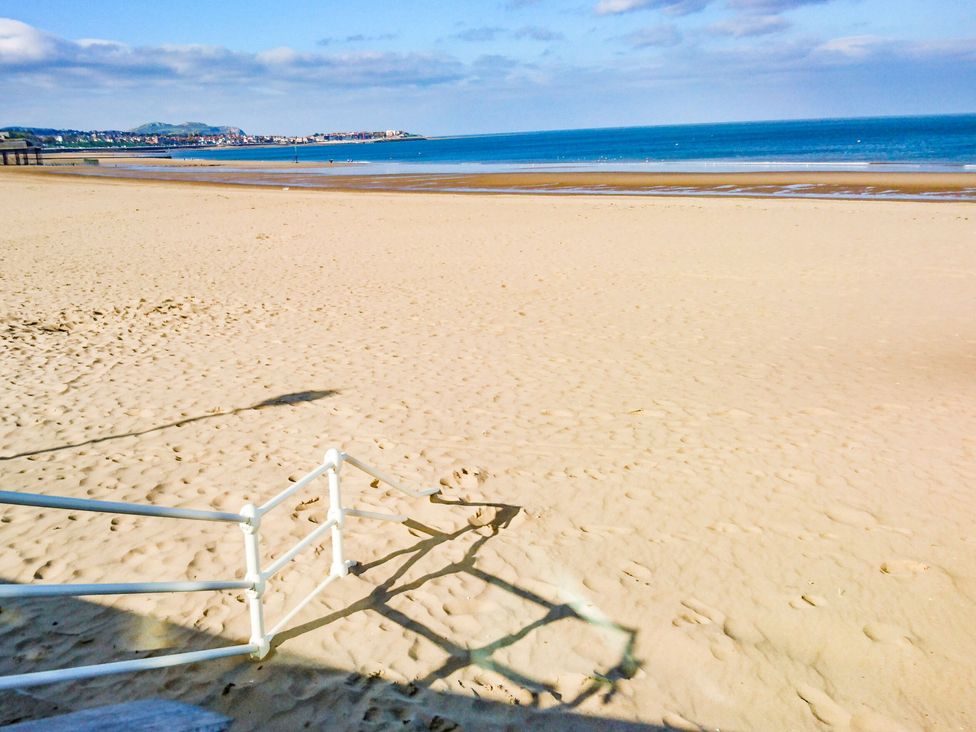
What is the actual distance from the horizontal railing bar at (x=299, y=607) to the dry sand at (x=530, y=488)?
7 cm

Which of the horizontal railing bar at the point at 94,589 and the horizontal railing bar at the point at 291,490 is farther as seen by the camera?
the horizontal railing bar at the point at 291,490

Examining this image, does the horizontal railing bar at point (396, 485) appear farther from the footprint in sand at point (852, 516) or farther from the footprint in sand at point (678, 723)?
the footprint in sand at point (852, 516)

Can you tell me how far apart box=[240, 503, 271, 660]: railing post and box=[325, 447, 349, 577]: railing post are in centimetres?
57

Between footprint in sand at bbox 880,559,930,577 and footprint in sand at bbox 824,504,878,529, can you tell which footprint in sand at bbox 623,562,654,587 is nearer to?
footprint in sand at bbox 880,559,930,577

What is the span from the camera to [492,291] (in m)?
12.8

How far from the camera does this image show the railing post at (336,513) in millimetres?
3937

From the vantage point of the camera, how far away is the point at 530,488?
560 cm

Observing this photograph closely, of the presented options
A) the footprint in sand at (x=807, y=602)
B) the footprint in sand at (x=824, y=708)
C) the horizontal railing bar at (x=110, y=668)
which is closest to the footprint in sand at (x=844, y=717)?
the footprint in sand at (x=824, y=708)

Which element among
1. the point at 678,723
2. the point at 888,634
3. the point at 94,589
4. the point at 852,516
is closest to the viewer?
the point at 94,589

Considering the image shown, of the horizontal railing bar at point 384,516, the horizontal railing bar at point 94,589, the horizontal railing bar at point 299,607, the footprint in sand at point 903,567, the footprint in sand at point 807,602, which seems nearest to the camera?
the horizontal railing bar at point 94,589

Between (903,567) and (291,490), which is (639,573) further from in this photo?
(291,490)

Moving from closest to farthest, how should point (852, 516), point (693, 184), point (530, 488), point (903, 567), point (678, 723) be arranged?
1. point (678, 723)
2. point (903, 567)
3. point (852, 516)
4. point (530, 488)
5. point (693, 184)

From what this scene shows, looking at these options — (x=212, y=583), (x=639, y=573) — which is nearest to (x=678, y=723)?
(x=639, y=573)

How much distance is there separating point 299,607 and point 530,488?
216 cm
